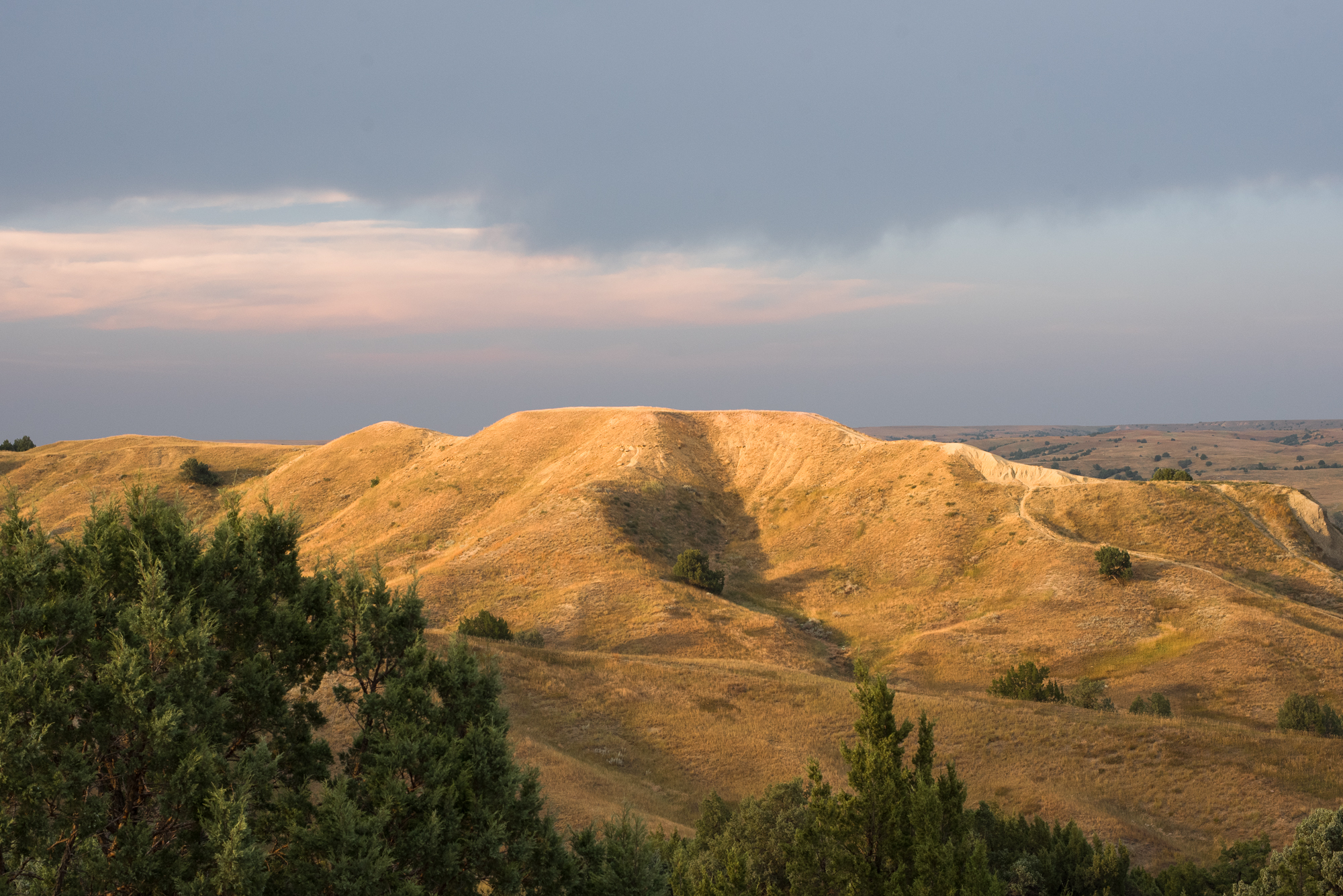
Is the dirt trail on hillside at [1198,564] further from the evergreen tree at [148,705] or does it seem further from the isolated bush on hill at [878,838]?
the evergreen tree at [148,705]

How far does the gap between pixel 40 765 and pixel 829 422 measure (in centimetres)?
9390

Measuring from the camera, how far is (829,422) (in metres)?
99.8

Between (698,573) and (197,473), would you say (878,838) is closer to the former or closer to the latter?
(698,573)

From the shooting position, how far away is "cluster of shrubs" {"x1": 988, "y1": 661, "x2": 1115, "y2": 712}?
123 ft

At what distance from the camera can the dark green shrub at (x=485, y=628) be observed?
4706 cm

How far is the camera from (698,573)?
61.0 metres

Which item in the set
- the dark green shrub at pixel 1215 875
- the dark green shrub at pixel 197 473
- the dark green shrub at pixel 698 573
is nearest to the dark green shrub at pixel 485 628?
the dark green shrub at pixel 698 573

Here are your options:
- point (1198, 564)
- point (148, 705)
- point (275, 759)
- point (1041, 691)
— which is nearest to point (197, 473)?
point (1041, 691)

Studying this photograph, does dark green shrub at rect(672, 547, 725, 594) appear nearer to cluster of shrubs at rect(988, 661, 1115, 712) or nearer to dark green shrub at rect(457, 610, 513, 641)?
dark green shrub at rect(457, 610, 513, 641)

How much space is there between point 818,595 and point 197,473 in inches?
3273

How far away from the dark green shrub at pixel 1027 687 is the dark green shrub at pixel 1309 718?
872cm

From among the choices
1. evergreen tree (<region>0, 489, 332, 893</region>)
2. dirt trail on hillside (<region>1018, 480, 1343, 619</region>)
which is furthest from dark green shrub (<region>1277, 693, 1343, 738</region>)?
evergreen tree (<region>0, 489, 332, 893</region>)

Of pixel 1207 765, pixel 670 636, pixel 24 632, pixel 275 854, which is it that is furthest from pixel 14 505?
pixel 670 636

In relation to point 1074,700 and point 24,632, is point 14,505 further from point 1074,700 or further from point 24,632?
point 1074,700
